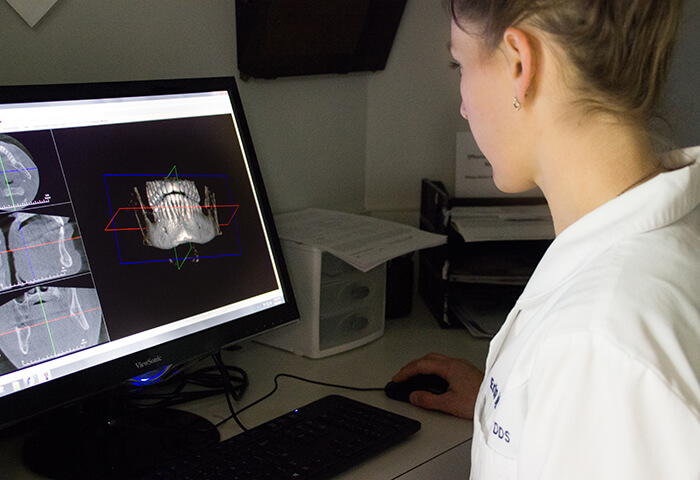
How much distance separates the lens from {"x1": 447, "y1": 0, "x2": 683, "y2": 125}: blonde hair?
2.47 feet

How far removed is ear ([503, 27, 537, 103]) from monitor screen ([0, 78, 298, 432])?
57 centimetres

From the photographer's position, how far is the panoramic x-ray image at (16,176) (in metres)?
0.94

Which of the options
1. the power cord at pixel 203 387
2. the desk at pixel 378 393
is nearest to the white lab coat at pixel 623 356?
the desk at pixel 378 393

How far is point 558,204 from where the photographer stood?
863 mm

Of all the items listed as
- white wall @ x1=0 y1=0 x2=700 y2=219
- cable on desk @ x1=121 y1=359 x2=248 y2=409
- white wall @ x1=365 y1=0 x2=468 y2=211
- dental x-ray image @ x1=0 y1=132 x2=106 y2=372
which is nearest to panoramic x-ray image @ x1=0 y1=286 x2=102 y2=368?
dental x-ray image @ x1=0 y1=132 x2=106 y2=372

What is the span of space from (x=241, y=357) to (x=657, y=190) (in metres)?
0.88

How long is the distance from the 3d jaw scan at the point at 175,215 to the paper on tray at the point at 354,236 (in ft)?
0.84

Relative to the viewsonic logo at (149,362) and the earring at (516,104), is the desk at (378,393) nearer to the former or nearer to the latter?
the viewsonic logo at (149,362)

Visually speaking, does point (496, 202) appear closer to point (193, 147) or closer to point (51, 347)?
point (193, 147)

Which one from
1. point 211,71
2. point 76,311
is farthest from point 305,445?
point 211,71

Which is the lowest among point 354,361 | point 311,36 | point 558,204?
point 354,361

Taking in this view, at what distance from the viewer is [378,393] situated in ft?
4.15

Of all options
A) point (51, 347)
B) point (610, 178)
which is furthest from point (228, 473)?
point (610, 178)

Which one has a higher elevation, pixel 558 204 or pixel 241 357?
pixel 558 204
